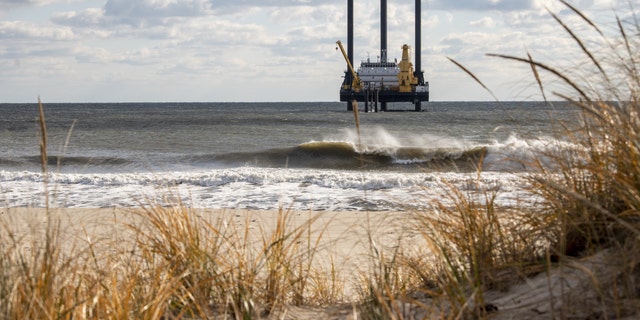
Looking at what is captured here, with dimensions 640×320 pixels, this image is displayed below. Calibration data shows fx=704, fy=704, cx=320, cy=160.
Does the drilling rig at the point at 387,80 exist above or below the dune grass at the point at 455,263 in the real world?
above

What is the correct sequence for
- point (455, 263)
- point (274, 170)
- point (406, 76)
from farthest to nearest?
point (406, 76) < point (274, 170) < point (455, 263)

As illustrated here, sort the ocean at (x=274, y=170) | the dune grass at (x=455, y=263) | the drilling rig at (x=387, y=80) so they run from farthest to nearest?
the drilling rig at (x=387, y=80)
the ocean at (x=274, y=170)
the dune grass at (x=455, y=263)

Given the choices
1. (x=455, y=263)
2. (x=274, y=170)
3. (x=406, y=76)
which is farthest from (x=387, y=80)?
(x=455, y=263)

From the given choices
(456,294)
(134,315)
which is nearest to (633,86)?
A: (456,294)

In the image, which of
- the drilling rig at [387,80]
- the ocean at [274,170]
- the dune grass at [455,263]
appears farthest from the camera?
the drilling rig at [387,80]

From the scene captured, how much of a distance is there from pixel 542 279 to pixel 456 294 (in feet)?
1.09

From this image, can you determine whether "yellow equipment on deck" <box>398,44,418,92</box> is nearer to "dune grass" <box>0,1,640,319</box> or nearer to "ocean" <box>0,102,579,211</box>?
"ocean" <box>0,102,579,211</box>

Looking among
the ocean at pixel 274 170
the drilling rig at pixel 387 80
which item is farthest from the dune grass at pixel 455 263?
the drilling rig at pixel 387 80

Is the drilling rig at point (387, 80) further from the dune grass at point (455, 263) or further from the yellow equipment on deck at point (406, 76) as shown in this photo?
the dune grass at point (455, 263)

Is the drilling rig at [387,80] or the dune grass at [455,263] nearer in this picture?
the dune grass at [455,263]

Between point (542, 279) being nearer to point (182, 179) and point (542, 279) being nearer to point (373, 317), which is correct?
point (373, 317)

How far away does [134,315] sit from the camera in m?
2.44

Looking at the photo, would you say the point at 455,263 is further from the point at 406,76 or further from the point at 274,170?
the point at 406,76

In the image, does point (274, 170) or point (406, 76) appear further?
point (406, 76)
